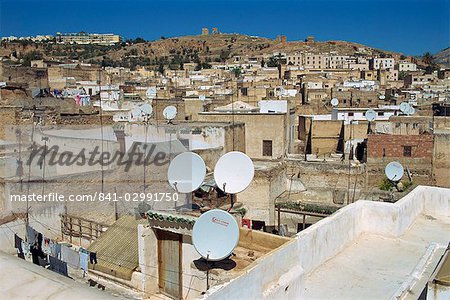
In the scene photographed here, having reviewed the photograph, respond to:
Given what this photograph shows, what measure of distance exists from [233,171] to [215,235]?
1769 millimetres

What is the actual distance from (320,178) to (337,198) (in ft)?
3.23

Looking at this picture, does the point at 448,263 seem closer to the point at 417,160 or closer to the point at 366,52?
the point at 417,160

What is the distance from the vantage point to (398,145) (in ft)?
49.8

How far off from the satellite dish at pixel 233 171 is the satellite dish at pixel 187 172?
226 mm

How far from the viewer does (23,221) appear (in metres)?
8.02

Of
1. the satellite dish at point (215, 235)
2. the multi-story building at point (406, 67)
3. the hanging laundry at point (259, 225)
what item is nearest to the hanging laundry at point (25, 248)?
the satellite dish at point (215, 235)

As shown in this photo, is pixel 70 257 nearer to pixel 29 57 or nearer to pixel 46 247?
pixel 46 247

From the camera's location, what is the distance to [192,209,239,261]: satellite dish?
4477mm

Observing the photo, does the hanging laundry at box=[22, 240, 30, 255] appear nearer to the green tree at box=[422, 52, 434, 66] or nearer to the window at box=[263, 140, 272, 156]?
the window at box=[263, 140, 272, 156]

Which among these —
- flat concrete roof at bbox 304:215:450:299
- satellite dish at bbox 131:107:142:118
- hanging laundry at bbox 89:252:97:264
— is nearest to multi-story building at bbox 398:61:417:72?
satellite dish at bbox 131:107:142:118

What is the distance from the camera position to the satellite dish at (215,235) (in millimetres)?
4477

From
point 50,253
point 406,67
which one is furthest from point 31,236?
point 406,67

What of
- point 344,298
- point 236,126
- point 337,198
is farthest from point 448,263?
point 236,126

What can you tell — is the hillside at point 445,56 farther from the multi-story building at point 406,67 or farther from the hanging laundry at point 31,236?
the hanging laundry at point 31,236
